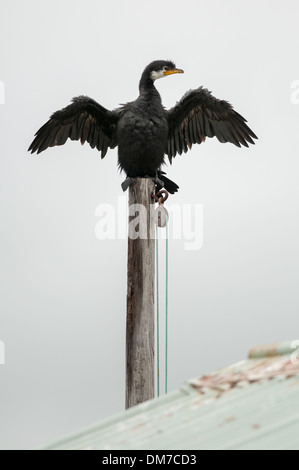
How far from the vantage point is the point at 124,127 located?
24.4 ft

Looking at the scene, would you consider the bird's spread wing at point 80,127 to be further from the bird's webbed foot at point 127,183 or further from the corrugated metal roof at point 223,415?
the corrugated metal roof at point 223,415

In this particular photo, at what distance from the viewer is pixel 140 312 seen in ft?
19.8

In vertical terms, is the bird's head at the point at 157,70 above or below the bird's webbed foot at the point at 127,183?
above

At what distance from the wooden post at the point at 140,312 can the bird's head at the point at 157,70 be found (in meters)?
2.18

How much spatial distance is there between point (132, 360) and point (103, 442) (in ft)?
9.30

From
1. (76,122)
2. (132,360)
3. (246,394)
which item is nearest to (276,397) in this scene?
(246,394)

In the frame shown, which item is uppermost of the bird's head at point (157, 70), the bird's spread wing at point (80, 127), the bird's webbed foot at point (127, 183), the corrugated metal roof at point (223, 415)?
the bird's head at point (157, 70)

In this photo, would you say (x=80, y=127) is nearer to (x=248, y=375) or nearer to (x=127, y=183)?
(x=127, y=183)

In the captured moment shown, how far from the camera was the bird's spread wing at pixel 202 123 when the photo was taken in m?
8.27

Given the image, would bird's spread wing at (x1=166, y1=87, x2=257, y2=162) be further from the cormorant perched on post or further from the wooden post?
the wooden post

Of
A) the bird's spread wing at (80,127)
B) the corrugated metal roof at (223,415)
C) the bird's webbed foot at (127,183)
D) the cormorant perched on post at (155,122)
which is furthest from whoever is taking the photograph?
the bird's spread wing at (80,127)

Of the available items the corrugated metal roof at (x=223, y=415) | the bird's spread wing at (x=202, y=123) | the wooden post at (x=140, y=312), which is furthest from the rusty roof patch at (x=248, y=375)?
the bird's spread wing at (x=202, y=123)
